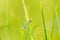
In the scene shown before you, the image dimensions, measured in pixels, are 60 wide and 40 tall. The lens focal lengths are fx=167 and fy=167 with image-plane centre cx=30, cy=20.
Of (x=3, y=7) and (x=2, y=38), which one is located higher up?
(x=3, y=7)

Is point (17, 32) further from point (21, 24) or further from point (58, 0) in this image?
point (58, 0)

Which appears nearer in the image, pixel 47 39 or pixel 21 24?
pixel 47 39

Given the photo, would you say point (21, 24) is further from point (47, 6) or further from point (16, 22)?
point (47, 6)

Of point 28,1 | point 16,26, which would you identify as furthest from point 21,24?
point 28,1

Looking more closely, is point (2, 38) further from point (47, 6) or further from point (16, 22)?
point (47, 6)

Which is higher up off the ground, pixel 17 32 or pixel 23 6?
pixel 23 6

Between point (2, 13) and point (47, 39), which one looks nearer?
point (47, 39)
